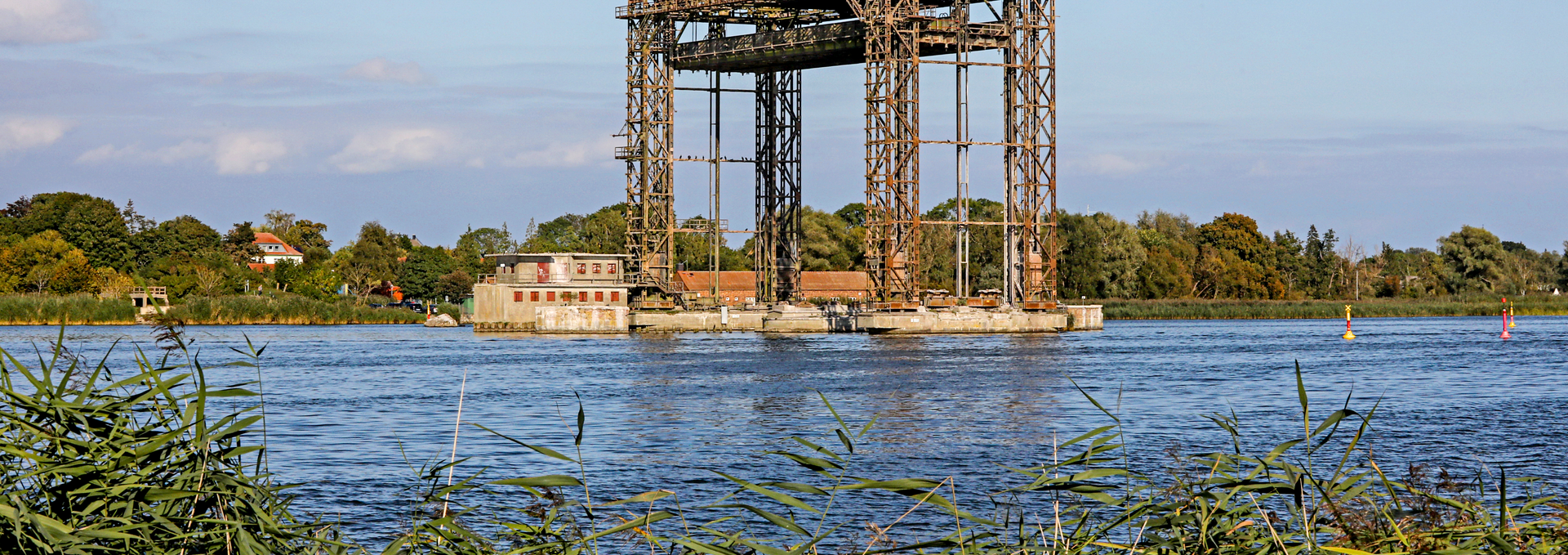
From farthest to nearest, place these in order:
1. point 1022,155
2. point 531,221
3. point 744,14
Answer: point 531,221, point 744,14, point 1022,155

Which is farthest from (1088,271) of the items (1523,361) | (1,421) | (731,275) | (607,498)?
(1,421)

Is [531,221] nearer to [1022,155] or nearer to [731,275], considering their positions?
[731,275]

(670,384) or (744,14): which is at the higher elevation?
(744,14)

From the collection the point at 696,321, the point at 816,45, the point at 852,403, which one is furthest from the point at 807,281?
the point at 852,403

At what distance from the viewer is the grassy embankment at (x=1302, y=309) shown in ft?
348

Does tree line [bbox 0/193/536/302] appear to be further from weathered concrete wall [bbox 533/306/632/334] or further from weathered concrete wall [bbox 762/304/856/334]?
weathered concrete wall [bbox 762/304/856/334]

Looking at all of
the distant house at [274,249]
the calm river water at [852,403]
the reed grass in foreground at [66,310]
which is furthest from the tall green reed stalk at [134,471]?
the distant house at [274,249]

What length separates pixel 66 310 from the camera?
269 feet

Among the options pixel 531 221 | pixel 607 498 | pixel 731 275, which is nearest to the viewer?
pixel 607 498

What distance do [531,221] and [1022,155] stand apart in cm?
10134

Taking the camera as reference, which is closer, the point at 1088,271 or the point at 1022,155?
the point at 1022,155

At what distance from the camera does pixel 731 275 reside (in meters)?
123

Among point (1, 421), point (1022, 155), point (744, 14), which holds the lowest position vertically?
point (1, 421)

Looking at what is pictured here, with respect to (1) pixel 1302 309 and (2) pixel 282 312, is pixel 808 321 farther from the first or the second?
(1) pixel 1302 309
